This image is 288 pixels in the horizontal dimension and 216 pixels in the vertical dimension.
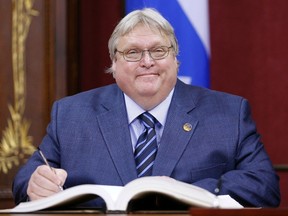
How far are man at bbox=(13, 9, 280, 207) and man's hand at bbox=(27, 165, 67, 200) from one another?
4.0 inches

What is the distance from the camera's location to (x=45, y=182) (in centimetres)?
247

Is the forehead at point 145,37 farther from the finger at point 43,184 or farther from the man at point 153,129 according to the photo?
the finger at point 43,184

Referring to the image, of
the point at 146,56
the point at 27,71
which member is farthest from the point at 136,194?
the point at 27,71

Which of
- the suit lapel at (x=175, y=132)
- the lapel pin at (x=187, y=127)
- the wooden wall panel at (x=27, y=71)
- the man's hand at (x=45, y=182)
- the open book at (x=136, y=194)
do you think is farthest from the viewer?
the wooden wall panel at (x=27, y=71)

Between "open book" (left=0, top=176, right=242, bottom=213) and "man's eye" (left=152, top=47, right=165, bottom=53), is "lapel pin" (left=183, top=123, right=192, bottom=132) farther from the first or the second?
"open book" (left=0, top=176, right=242, bottom=213)

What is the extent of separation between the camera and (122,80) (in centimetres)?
291

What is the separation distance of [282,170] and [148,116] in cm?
148

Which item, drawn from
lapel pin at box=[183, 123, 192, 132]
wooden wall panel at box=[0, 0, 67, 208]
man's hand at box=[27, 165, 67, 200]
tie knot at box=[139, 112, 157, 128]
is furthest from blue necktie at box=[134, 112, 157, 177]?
wooden wall panel at box=[0, 0, 67, 208]

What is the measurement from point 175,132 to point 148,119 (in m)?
0.12

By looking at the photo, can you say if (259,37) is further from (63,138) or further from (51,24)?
(63,138)

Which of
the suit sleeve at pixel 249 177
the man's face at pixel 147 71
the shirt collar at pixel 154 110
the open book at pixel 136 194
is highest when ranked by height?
the man's face at pixel 147 71

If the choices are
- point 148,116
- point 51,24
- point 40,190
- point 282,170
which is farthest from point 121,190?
point 282,170

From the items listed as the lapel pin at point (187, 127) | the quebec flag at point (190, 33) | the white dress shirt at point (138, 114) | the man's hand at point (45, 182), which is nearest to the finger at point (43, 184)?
the man's hand at point (45, 182)

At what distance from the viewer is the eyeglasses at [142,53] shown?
2863mm
